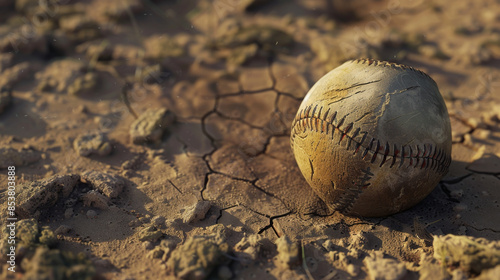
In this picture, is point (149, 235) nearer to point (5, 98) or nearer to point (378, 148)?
point (378, 148)

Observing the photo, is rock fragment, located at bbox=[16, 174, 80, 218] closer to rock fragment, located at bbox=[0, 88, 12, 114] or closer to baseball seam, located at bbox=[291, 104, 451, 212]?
rock fragment, located at bbox=[0, 88, 12, 114]

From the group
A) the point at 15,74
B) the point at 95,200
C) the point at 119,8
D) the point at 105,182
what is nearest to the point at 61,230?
the point at 95,200

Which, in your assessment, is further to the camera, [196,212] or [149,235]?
[196,212]

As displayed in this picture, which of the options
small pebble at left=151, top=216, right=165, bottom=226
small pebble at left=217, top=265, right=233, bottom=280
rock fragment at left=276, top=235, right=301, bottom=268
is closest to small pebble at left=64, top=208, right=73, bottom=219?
small pebble at left=151, top=216, right=165, bottom=226

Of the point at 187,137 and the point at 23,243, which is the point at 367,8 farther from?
the point at 23,243

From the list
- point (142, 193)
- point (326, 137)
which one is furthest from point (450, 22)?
point (142, 193)
